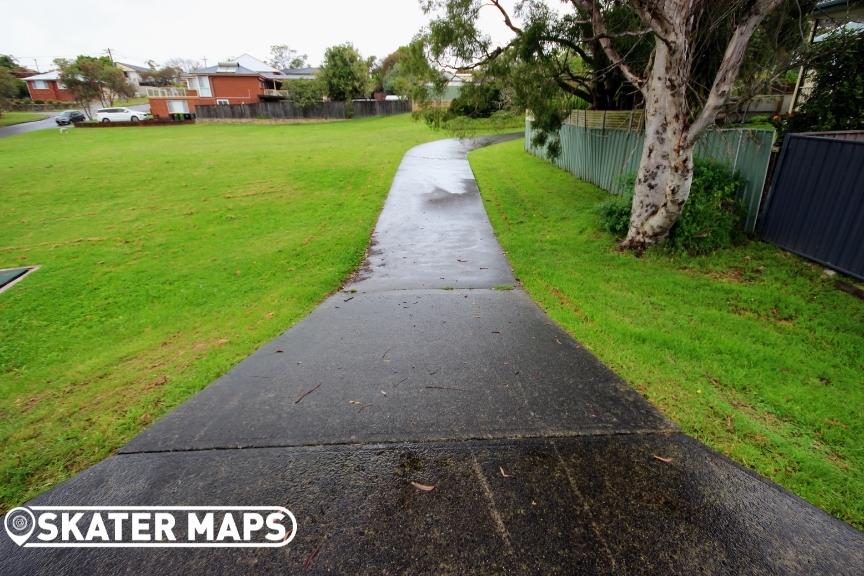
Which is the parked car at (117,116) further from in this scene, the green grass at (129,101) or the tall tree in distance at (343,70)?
the green grass at (129,101)

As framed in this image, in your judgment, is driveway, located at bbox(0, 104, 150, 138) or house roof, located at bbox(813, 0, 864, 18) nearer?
house roof, located at bbox(813, 0, 864, 18)

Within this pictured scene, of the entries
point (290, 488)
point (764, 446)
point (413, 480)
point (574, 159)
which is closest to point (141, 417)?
point (290, 488)

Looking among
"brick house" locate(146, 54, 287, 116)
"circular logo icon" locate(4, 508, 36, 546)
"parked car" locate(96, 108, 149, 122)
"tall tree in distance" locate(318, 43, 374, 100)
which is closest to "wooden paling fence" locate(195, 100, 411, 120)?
"tall tree in distance" locate(318, 43, 374, 100)

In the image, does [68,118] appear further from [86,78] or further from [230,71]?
[230,71]

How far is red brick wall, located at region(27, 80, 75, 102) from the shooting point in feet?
232

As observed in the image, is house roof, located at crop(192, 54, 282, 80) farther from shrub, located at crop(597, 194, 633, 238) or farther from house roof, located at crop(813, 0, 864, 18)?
shrub, located at crop(597, 194, 633, 238)

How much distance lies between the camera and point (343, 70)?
4403 centimetres

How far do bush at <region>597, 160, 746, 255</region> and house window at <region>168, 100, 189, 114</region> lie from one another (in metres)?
57.7

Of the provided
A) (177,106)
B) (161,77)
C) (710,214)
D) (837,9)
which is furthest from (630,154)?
(161,77)

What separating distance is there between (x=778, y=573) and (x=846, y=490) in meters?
0.98

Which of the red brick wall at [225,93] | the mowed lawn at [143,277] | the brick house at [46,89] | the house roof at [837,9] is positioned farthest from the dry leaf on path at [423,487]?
the brick house at [46,89]

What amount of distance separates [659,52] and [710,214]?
107 inches

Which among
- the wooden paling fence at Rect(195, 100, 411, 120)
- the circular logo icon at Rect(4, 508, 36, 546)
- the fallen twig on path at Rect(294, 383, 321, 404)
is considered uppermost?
the wooden paling fence at Rect(195, 100, 411, 120)

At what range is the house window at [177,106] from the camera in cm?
5097
